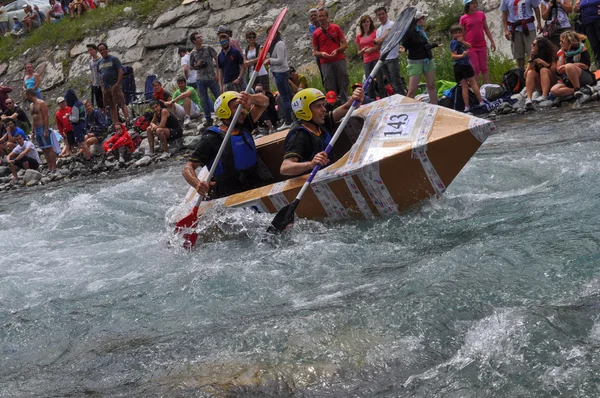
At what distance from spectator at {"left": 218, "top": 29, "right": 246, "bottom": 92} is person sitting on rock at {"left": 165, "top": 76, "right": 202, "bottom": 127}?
8.12 ft

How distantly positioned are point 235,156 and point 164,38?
14.2 metres

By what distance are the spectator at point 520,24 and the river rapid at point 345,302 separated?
3.50 metres

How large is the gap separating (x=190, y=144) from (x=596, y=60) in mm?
7158

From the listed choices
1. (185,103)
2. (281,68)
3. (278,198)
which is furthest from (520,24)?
(185,103)

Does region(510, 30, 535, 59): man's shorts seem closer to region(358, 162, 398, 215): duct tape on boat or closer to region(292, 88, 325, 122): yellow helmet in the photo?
region(292, 88, 325, 122): yellow helmet

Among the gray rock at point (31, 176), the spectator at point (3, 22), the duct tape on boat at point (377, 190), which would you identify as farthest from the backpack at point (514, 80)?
the spectator at point (3, 22)

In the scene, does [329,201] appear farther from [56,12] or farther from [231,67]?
[56,12]

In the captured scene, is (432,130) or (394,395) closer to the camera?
(394,395)

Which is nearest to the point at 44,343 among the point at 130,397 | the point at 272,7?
the point at 130,397

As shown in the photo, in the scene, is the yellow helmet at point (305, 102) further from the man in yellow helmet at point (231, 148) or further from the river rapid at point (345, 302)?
the river rapid at point (345, 302)

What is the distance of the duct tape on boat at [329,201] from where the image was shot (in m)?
7.29

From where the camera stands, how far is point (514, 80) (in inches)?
503

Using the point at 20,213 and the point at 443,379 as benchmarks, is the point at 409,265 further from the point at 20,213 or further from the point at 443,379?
the point at 20,213

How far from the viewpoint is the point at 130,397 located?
15.7 ft
